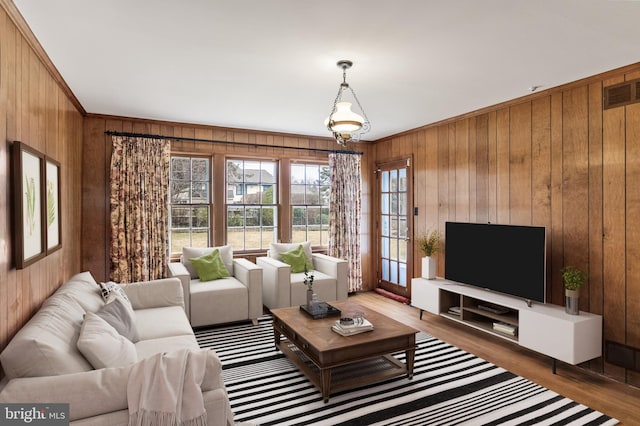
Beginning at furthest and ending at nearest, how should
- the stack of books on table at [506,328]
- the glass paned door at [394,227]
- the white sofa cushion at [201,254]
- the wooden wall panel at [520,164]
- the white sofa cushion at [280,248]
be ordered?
the glass paned door at [394,227] → the white sofa cushion at [280,248] → the white sofa cushion at [201,254] → the wooden wall panel at [520,164] → the stack of books on table at [506,328]

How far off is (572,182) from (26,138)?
4.37 m

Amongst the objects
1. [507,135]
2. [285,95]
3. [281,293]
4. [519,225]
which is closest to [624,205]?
[519,225]

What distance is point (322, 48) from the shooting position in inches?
107

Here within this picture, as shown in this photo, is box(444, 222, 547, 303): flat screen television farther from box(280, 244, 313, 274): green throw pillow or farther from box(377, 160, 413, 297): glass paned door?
box(280, 244, 313, 274): green throw pillow

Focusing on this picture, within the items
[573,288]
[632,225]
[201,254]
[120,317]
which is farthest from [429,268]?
[120,317]

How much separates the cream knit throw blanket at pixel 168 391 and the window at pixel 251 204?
12.5ft

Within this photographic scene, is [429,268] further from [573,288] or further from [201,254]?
[201,254]

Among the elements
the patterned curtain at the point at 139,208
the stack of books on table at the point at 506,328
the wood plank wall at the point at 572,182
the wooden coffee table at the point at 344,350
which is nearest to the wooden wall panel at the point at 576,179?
the wood plank wall at the point at 572,182

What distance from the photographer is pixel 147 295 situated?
3703 mm

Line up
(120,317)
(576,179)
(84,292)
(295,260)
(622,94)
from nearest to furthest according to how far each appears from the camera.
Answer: (120,317) < (84,292) < (622,94) < (576,179) < (295,260)

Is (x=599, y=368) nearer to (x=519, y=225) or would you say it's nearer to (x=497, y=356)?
(x=497, y=356)

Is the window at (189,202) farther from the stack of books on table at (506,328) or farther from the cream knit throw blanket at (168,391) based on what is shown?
the stack of books on table at (506,328)

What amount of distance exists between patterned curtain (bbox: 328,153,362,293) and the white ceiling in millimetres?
1972

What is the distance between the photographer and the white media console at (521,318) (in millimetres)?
3125
